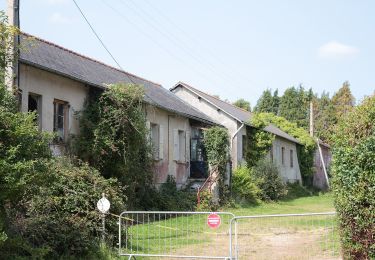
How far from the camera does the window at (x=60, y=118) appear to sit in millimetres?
16812

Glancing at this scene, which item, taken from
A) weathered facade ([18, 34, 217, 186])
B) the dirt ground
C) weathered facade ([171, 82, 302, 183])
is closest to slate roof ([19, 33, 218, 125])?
weathered facade ([18, 34, 217, 186])

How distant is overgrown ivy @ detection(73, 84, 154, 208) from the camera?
17031 millimetres

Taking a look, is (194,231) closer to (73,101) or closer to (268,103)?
(73,101)

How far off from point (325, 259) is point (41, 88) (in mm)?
9597

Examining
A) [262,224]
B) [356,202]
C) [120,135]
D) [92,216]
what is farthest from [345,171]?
[120,135]

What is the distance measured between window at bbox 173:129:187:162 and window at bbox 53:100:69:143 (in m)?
8.11

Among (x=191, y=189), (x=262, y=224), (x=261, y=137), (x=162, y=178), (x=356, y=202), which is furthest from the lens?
(x=261, y=137)

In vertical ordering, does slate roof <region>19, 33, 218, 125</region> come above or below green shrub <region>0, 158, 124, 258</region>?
above

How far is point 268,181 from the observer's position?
2934cm

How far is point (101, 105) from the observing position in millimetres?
17766

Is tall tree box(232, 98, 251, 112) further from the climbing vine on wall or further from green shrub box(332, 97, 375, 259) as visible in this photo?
green shrub box(332, 97, 375, 259)

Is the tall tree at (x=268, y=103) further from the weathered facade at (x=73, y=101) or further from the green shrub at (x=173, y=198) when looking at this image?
the green shrub at (x=173, y=198)

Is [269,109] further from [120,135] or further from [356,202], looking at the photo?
[356,202]

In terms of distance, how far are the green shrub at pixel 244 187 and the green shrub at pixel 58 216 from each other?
14.8m
